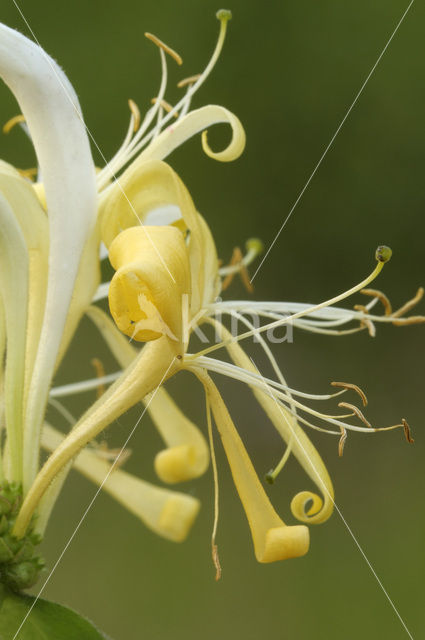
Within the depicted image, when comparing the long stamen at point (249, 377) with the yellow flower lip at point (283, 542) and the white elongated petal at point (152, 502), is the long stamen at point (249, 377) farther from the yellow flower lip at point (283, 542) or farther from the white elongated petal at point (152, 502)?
the white elongated petal at point (152, 502)

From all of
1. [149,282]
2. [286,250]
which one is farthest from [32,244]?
[286,250]

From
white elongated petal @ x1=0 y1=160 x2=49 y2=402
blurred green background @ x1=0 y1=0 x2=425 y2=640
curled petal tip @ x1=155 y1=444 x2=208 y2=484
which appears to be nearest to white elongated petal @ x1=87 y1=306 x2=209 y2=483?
curled petal tip @ x1=155 y1=444 x2=208 y2=484

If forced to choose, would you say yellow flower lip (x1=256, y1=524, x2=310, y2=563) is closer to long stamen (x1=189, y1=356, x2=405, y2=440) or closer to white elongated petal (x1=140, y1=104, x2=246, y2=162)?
long stamen (x1=189, y1=356, x2=405, y2=440)

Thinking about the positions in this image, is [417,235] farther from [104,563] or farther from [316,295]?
[104,563]

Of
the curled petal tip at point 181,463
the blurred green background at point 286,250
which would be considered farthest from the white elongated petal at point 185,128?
the blurred green background at point 286,250

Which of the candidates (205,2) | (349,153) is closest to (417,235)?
(349,153)

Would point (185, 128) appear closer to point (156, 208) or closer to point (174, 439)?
point (156, 208)
